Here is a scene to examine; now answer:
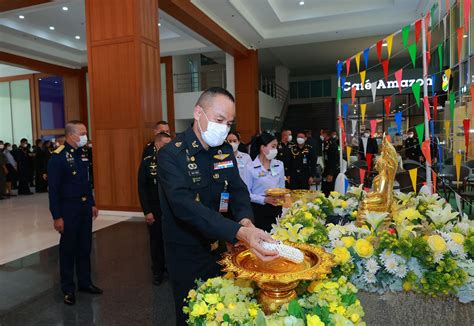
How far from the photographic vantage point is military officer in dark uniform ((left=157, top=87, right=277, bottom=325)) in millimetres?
1427

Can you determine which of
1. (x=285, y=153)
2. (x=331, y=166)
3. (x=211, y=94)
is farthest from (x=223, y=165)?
(x=331, y=166)

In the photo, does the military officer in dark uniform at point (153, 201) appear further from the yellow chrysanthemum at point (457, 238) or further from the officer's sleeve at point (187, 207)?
the yellow chrysanthemum at point (457, 238)

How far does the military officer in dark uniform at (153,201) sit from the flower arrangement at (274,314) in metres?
2.41

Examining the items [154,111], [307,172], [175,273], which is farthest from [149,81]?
[175,273]

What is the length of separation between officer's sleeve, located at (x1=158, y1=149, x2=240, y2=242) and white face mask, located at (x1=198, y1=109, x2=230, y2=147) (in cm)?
17

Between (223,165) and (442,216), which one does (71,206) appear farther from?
(442,216)

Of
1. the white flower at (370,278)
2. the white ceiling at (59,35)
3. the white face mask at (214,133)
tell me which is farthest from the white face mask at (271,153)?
the white ceiling at (59,35)

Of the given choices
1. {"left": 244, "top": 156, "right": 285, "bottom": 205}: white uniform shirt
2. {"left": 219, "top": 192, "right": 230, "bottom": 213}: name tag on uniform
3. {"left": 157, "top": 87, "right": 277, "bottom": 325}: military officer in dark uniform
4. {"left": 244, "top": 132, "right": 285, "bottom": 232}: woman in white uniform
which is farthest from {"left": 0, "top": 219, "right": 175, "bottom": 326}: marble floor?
{"left": 219, "top": 192, "right": 230, "bottom": 213}: name tag on uniform

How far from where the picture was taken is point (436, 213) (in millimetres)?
1657

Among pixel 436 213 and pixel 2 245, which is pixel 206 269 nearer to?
pixel 436 213

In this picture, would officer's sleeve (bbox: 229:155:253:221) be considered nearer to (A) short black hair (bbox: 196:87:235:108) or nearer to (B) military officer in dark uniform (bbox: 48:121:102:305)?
(A) short black hair (bbox: 196:87:235:108)

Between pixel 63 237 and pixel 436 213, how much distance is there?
2.76 metres

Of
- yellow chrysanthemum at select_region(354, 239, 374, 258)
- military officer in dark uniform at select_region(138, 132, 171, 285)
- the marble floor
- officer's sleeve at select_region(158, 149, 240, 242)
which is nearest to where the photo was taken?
officer's sleeve at select_region(158, 149, 240, 242)

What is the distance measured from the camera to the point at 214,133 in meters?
1.52
